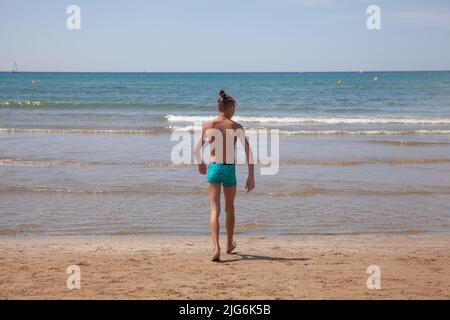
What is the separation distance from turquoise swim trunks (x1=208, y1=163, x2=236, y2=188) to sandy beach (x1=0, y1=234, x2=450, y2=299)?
860 mm

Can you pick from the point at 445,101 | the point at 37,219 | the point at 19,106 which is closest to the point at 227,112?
the point at 37,219

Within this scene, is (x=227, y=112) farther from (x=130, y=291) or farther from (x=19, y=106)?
(x=19, y=106)

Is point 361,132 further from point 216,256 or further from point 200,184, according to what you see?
point 216,256

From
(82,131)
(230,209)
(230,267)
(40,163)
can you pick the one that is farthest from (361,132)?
(230,267)

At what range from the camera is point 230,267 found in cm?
586

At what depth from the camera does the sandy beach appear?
498 centimetres

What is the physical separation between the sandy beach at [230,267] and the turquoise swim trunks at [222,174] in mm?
860

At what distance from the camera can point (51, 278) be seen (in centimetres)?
544

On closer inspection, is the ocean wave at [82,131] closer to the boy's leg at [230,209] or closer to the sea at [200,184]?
the sea at [200,184]

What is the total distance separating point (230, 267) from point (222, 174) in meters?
1.00

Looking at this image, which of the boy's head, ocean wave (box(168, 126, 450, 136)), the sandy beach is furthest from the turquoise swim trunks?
ocean wave (box(168, 126, 450, 136))

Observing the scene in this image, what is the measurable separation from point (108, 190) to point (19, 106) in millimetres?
25904

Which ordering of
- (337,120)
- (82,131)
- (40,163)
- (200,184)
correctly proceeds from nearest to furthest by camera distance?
1. (200,184)
2. (40,163)
3. (82,131)
4. (337,120)
